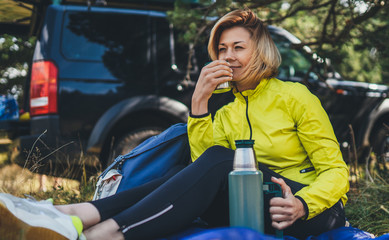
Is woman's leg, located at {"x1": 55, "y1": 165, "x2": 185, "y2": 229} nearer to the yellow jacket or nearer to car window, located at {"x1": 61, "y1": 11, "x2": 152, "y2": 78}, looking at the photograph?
the yellow jacket

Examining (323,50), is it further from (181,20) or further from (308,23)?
(308,23)

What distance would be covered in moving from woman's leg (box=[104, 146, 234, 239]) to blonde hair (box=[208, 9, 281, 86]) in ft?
1.90

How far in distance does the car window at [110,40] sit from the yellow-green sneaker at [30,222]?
2.83 metres

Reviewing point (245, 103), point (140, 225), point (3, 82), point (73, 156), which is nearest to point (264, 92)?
point (245, 103)

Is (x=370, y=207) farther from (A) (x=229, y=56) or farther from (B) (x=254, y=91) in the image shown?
(A) (x=229, y=56)

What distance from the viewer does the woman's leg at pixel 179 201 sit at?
6.79 feet

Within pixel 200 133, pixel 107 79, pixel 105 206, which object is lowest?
pixel 105 206

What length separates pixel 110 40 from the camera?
472 centimetres

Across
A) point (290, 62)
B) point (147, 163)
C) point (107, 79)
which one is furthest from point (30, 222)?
point (290, 62)

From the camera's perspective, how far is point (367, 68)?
1377 centimetres

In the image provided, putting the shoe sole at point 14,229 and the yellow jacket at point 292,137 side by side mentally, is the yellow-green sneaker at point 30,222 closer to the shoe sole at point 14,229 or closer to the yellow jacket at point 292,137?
the shoe sole at point 14,229

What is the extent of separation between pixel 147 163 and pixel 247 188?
3.35 ft

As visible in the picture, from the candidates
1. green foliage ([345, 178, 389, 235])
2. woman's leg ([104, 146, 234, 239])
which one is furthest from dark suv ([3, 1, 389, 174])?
woman's leg ([104, 146, 234, 239])

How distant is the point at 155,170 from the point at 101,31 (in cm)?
242
